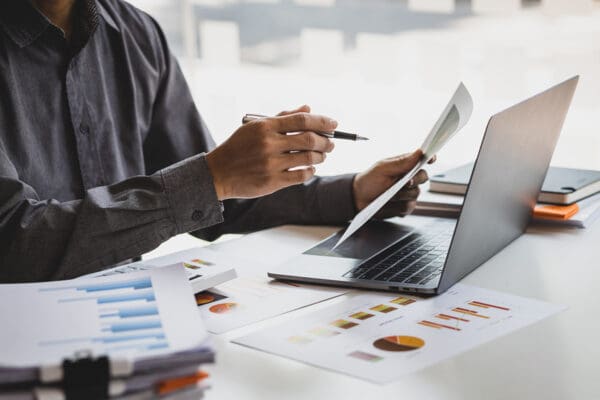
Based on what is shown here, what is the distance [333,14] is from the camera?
15.0 feet

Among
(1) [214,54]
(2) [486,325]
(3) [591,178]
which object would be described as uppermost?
(1) [214,54]

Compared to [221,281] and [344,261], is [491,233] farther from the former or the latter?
[221,281]

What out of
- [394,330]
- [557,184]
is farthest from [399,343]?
[557,184]

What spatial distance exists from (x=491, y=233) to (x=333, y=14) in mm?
3567

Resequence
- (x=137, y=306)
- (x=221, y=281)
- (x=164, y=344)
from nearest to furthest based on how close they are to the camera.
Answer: (x=164, y=344) → (x=137, y=306) → (x=221, y=281)

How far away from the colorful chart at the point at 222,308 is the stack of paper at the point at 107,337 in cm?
11

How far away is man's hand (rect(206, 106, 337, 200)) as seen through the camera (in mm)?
1124

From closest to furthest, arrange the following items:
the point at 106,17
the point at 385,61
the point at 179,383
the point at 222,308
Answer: the point at 179,383
the point at 222,308
the point at 106,17
the point at 385,61

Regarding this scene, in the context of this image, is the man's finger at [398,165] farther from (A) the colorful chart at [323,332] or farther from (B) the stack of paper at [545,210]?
(A) the colorful chart at [323,332]

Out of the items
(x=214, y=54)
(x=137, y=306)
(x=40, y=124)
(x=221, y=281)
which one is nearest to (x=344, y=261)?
(x=221, y=281)

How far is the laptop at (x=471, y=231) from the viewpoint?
104cm

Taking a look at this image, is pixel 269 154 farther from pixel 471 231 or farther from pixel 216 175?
pixel 471 231

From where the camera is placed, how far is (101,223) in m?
1.15

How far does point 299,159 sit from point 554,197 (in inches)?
22.2
